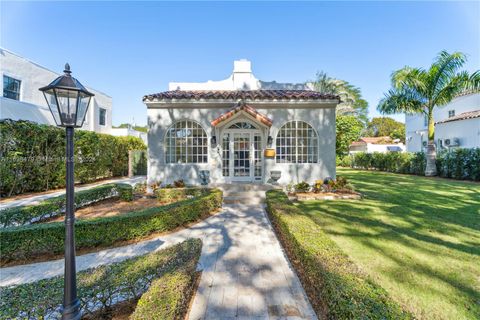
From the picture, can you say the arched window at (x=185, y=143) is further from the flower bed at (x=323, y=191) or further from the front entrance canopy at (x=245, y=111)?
the flower bed at (x=323, y=191)

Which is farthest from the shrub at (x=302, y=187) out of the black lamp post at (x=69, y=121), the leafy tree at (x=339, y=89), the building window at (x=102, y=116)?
→ the building window at (x=102, y=116)

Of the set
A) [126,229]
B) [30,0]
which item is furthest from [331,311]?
[30,0]

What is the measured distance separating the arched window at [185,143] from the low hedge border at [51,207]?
268 centimetres

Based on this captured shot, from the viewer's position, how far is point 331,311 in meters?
2.25

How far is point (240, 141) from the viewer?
10.8 metres

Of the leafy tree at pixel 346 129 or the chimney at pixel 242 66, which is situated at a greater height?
the chimney at pixel 242 66

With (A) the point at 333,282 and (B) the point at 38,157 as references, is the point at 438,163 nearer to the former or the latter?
(A) the point at 333,282

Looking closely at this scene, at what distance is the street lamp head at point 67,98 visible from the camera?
8.41ft

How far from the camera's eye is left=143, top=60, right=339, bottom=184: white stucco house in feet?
34.8

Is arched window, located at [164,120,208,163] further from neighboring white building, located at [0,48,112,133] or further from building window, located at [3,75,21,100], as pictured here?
building window, located at [3,75,21,100]

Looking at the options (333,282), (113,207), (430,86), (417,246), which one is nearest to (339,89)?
(430,86)

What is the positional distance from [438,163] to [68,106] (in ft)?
74.2

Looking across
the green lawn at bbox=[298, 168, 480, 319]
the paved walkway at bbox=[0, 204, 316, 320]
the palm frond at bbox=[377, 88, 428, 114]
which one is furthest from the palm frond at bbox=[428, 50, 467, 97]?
the paved walkway at bbox=[0, 204, 316, 320]

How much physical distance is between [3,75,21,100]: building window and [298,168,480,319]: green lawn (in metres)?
20.5
